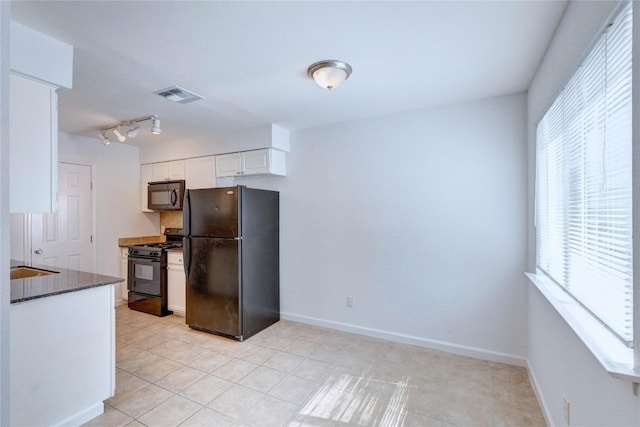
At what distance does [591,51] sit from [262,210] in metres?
3.07

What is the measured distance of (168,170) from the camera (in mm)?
4570

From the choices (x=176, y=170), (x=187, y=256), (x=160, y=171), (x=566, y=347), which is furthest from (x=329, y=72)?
(x=160, y=171)

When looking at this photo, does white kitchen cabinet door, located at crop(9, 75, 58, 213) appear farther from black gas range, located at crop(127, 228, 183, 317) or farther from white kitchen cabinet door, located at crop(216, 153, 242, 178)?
black gas range, located at crop(127, 228, 183, 317)

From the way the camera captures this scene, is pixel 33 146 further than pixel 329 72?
No

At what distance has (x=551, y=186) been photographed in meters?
2.06

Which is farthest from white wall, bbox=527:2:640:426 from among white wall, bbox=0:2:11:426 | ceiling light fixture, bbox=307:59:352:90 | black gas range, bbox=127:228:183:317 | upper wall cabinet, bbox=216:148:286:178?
black gas range, bbox=127:228:183:317

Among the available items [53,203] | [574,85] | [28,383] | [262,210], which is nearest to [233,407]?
[28,383]

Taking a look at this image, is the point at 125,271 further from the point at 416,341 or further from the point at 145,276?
the point at 416,341

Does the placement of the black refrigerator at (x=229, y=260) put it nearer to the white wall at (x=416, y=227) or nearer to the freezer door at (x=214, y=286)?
the freezer door at (x=214, y=286)

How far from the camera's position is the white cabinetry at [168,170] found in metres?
4.45

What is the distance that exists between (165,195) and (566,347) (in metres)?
4.73

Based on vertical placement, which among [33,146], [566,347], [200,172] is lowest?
[566,347]

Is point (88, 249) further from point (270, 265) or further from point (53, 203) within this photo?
point (53, 203)

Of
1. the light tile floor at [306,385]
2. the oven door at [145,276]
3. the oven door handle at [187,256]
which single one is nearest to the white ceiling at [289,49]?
the oven door handle at [187,256]
